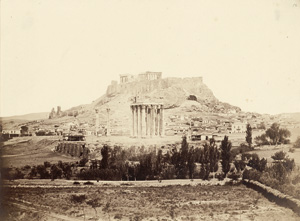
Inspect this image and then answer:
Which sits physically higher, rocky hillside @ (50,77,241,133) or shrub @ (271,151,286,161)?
rocky hillside @ (50,77,241,133)

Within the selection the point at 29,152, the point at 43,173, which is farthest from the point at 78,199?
the point at 29,152

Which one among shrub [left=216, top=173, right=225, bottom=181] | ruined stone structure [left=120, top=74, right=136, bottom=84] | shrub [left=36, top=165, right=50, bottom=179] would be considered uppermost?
ruined stone structure [left=120, top=74, right=136, bottom=84]

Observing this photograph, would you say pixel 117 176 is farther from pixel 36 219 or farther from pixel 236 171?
pixel 236 171

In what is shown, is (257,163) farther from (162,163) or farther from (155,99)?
(155,99)

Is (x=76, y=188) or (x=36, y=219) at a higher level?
(x=76, y=188)

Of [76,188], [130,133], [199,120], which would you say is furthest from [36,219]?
[199,120]

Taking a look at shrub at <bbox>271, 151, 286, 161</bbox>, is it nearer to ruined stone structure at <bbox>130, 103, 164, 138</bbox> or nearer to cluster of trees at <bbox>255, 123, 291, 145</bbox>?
cluster of trees at <bbox>255, 123, 291, 145</bbox>

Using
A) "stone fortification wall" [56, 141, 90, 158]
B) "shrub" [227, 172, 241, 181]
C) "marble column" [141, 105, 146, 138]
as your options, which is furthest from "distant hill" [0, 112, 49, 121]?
"shrub" [227, 172, 241, 181]
